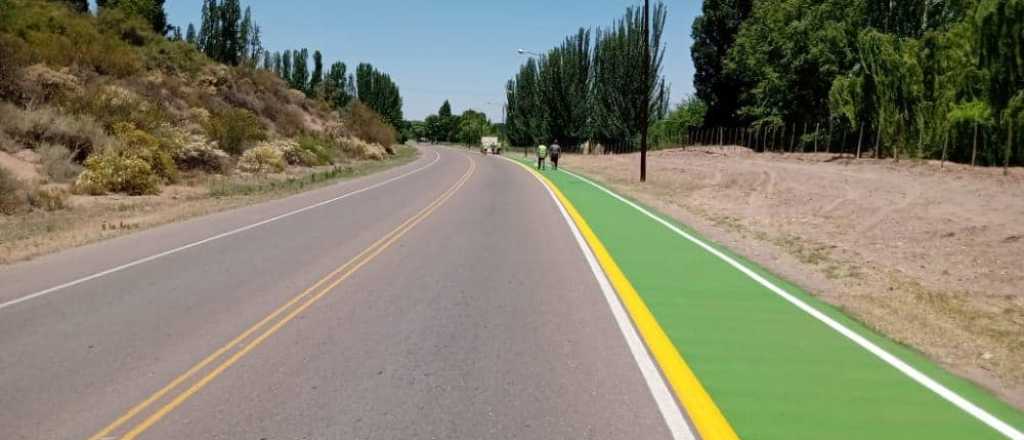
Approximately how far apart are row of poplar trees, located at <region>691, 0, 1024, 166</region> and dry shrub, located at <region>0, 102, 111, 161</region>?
102ft

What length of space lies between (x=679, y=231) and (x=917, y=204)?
21.6 feet

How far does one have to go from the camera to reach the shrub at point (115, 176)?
22.1m

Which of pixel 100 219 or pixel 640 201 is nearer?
pixel 100 219

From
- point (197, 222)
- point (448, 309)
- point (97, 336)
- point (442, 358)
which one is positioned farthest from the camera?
point (197, 222)

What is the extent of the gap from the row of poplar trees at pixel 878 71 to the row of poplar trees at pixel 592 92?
20.7ft

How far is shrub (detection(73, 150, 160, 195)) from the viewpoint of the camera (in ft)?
72.6

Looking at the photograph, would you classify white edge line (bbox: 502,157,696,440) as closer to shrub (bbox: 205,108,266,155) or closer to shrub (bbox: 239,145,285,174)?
shrub (bbox: 239,145,285,174)

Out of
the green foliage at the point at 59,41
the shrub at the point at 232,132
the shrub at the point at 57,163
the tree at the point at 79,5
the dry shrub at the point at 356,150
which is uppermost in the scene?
the tree at the point at 79,5

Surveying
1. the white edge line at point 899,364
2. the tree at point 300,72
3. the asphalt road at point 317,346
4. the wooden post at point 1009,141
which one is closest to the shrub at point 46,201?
the asphalt road at point 317,346

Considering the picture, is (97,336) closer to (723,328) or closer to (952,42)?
(723,328)

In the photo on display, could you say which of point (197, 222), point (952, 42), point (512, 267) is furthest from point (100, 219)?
point (952, 42)

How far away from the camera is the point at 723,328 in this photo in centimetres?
725

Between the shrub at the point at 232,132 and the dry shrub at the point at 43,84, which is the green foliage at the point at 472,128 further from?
the dry shrub at the point at 43,84

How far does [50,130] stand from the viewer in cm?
2498
